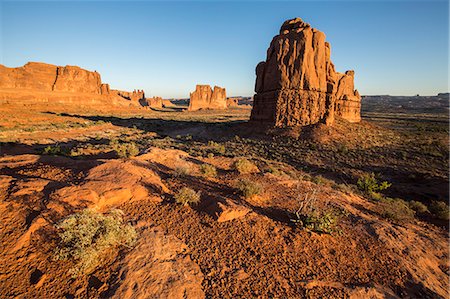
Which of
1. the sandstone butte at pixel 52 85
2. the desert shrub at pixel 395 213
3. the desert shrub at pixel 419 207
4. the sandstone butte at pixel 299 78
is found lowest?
the desert shrub at pixel 419 207

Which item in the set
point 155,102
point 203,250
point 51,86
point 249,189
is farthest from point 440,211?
point 155,102

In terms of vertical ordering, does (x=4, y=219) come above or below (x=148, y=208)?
above

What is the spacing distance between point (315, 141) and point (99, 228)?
2167 cm

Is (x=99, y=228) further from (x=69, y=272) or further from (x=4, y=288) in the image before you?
(x=4, y=288)

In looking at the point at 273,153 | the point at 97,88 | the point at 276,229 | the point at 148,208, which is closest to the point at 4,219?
the point at 148,208

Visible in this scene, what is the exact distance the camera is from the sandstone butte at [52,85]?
47.1 metres

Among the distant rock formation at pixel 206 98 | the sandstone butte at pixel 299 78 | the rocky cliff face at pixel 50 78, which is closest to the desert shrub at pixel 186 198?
the sandstone butte at pixel 299 78

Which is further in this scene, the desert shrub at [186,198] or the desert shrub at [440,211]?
the desert shrub at [440,211]

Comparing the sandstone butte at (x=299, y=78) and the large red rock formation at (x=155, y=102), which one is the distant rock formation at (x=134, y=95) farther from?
the sandstone butte at (x=299, y=78)

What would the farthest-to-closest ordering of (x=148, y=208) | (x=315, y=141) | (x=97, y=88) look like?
(x=97, y=88), (x=315, y=141), (x=148, y=208)

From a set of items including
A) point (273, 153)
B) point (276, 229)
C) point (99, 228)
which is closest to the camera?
point (99, 228)

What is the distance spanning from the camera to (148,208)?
199 inches

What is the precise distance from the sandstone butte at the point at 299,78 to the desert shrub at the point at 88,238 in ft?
79.2

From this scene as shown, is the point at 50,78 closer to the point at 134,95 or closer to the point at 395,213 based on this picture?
the point at 134,95
